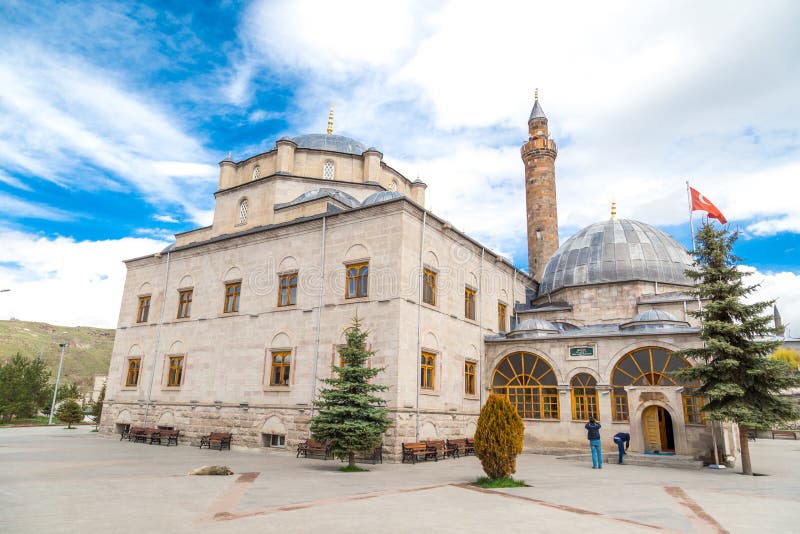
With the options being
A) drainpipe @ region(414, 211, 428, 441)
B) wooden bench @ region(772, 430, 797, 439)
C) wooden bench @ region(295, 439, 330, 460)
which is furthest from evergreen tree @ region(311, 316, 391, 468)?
wooden bench @ region(772, 430, 797, 439)

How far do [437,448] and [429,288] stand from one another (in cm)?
598

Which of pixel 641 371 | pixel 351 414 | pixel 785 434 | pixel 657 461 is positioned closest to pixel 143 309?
pixel 351 414

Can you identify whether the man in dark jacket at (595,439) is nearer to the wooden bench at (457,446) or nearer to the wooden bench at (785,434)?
the wooden bench at (457,446)

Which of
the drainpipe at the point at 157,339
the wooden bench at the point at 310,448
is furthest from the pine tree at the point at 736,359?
the drainpipe at the point at 157,339

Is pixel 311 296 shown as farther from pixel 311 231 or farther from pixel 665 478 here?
pixel 665 478

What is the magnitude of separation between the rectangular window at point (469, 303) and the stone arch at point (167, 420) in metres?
14.2

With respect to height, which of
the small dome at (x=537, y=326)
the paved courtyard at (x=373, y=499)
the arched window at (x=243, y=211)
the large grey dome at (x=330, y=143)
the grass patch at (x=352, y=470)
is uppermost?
the large grey dome at (x=330, y=143)

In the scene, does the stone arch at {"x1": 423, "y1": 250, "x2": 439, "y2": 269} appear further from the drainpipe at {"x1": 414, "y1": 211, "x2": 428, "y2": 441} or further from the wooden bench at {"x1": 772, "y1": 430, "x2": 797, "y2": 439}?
the wooden bench at {"x1": 772, "y1": 430, "x2": 797, "y2": 439}

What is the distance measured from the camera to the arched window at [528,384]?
21.9 meters

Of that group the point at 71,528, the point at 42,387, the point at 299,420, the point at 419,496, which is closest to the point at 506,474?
the point at 419,496

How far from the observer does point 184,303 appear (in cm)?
2520

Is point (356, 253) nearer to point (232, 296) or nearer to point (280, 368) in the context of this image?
point (280, 368)

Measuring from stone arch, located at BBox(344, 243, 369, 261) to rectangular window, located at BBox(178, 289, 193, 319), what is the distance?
377 inches

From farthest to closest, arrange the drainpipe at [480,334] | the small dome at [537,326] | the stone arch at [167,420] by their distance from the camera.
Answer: the stone arch at [167,420]
the drainpipe at [480,334]
the small dome at [537,326]
